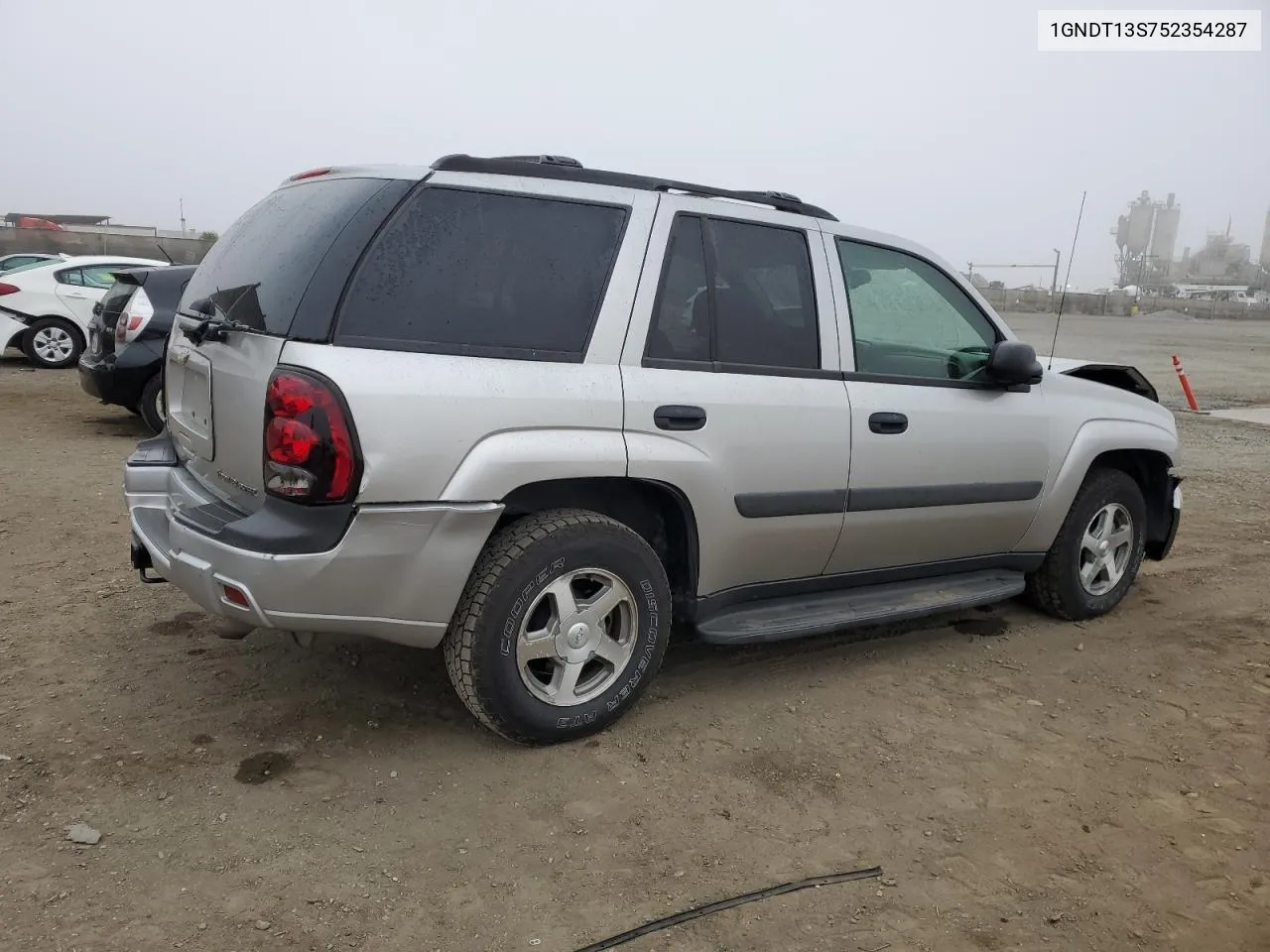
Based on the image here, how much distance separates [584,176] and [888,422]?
4.84 ft

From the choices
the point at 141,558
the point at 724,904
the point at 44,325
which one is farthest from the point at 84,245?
the point at 724,904

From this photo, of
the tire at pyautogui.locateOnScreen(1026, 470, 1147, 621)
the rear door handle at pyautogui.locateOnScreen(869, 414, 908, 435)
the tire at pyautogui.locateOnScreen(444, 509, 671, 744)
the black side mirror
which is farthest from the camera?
the tire at pyautogui.locateOnScreen(1026, 470, 1147, 621)

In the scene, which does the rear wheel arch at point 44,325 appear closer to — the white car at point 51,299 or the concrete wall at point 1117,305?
the white car at point 51,299

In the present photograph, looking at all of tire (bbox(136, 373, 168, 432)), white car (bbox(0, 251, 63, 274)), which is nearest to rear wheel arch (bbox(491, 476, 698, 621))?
tire (bbox(136, 373, 168, 432))

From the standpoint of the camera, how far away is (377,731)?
3322mm

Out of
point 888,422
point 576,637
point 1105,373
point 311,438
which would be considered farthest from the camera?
point 1105,373

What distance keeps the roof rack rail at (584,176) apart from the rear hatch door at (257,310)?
0.77ft

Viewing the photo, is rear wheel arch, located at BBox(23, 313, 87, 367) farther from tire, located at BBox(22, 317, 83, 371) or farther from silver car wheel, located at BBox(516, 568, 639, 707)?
silver car wheel, located at BBox(516, 568, 639, 707)

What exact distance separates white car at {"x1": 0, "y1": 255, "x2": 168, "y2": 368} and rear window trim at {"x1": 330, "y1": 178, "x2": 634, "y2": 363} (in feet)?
32.5

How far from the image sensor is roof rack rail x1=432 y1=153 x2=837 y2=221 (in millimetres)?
3121

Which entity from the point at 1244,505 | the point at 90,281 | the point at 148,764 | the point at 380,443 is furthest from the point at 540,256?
the point at 90,281

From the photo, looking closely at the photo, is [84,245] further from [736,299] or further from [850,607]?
[850,607]

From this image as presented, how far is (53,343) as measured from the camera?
1223 cm

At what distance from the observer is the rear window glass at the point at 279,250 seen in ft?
9.62
